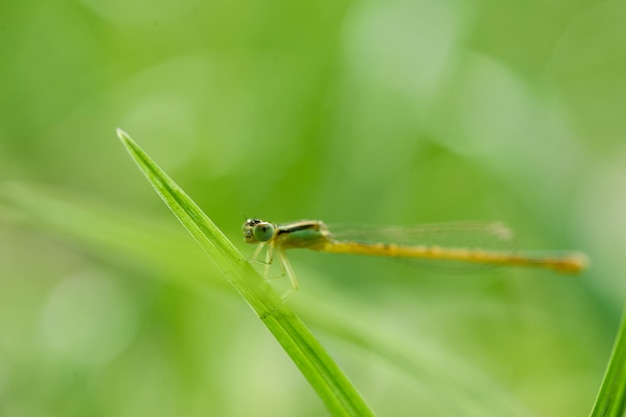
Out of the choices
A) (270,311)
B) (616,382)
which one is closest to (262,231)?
(270,311)

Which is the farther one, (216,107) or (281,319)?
(216,107)

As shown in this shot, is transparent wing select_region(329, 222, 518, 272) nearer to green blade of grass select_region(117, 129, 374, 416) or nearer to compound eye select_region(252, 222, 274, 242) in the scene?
compound eye select_region(252, 222, 274, 242)

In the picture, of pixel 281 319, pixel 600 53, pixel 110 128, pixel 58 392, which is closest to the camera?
pixel 281 319

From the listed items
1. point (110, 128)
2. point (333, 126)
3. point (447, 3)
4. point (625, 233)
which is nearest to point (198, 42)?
point (110, 128)

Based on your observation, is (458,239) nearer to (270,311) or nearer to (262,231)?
(262,231)

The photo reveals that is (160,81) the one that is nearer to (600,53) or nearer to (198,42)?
(198,42)

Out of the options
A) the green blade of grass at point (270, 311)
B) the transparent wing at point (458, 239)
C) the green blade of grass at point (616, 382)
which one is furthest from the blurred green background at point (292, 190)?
the green blade of grass at point (616, 382)

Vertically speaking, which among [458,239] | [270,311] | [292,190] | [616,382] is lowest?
[616,382]
